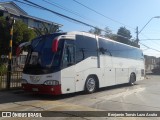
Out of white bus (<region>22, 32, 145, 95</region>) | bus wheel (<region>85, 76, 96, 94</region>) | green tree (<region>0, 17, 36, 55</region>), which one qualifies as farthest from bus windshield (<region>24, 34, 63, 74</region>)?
green tree (<region>0, 17, 36, 55</region>)

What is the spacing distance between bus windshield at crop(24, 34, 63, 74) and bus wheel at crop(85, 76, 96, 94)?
2578 mm

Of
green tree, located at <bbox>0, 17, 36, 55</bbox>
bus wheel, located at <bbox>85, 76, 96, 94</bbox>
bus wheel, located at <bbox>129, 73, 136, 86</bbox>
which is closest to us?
bus wheel, located at <bbox>85, 76, 96, 94</bbox>

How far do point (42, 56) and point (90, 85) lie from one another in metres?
3.27

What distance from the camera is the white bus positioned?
11.1 m

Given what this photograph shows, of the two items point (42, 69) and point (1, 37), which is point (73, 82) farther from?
point (1, 37)

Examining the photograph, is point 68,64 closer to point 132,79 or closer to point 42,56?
point 42,56

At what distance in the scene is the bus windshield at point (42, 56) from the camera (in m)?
11.2

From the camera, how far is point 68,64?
11.6 meters

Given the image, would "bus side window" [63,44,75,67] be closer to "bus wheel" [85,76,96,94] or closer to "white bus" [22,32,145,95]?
"white bus" [22,32,145,95]

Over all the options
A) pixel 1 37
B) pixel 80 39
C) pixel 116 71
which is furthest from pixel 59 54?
pixel 1 37

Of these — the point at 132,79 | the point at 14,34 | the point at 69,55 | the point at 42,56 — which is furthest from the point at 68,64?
the point at 14,34

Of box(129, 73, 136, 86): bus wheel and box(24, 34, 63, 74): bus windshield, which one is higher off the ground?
box(24, 34, 63, 74): bus windshield

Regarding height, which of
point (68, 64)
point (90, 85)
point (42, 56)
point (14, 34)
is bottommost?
point (90, 85)

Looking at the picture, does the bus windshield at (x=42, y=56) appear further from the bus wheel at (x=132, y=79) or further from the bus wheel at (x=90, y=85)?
the bus wheel at (x=132, y=79)
